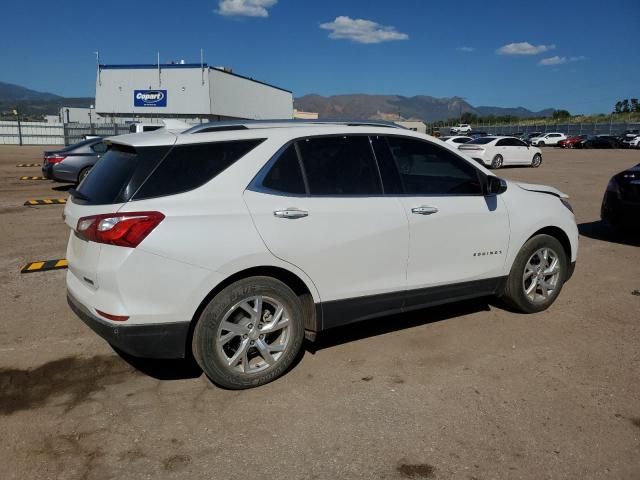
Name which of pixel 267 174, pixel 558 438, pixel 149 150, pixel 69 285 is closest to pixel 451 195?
pixel 267 174

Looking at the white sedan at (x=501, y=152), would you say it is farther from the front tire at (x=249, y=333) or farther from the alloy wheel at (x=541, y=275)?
the front tire at (x=249, y=333)

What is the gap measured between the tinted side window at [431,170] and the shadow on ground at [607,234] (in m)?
5.17

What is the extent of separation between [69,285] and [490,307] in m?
3.83

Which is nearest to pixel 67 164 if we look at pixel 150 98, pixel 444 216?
pixel 444 216

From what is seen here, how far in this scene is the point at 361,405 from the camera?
3.46m

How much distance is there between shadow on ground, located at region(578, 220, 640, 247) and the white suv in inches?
197

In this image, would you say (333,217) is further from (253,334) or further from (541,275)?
(541,275)

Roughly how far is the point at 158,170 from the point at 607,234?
8.34 metres

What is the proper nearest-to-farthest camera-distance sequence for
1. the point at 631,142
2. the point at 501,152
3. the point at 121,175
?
the point at 121,175 < the point at 501,152 < the point at 631,142

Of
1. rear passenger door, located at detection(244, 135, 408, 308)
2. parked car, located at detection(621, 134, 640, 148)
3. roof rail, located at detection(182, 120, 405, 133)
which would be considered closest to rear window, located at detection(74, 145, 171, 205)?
roof rail, located at detection(182, 120, 405, 133)

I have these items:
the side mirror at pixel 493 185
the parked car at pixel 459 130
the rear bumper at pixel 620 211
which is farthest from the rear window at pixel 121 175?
the parked car at pixel 459 130

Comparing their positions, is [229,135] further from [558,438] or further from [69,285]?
[558,438]

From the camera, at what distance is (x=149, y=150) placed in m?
3.40

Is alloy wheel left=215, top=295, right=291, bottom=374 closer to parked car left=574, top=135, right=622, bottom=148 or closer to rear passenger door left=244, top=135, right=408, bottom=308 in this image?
rear passenger door left=244, top=135, right=408, bottom=308
